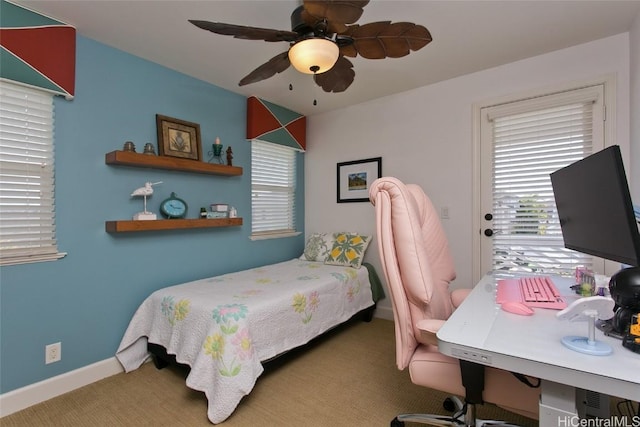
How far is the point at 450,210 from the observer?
292cm

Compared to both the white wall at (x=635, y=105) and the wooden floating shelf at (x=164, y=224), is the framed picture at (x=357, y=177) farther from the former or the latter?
the white wall at (x=635, y=105)

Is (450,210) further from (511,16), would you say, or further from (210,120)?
(210,120)

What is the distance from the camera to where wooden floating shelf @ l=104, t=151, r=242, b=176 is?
217 cm

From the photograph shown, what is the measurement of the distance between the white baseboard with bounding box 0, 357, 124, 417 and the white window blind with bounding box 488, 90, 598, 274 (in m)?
2.95

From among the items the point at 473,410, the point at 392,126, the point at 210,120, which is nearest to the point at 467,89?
the point at 392,126

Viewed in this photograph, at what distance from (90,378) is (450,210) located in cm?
315

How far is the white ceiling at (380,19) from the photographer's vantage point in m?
1.88

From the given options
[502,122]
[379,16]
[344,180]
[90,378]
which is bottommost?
[90,378]

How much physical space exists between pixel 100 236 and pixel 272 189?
1.78 metres

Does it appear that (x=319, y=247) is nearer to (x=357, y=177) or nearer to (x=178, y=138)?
(x=357, y=177)

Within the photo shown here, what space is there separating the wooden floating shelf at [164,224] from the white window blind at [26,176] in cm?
34

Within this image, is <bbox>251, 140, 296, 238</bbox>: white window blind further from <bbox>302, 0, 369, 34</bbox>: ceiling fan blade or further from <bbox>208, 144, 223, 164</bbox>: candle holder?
<bbox>302, 0, 369, 34</bbox>: ceiling fan blade

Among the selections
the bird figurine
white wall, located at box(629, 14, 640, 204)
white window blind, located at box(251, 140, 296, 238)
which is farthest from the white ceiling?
the bird figurine

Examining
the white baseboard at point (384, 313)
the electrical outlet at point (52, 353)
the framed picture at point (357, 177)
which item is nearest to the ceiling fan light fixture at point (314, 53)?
the framed picture at point (357, 177)
